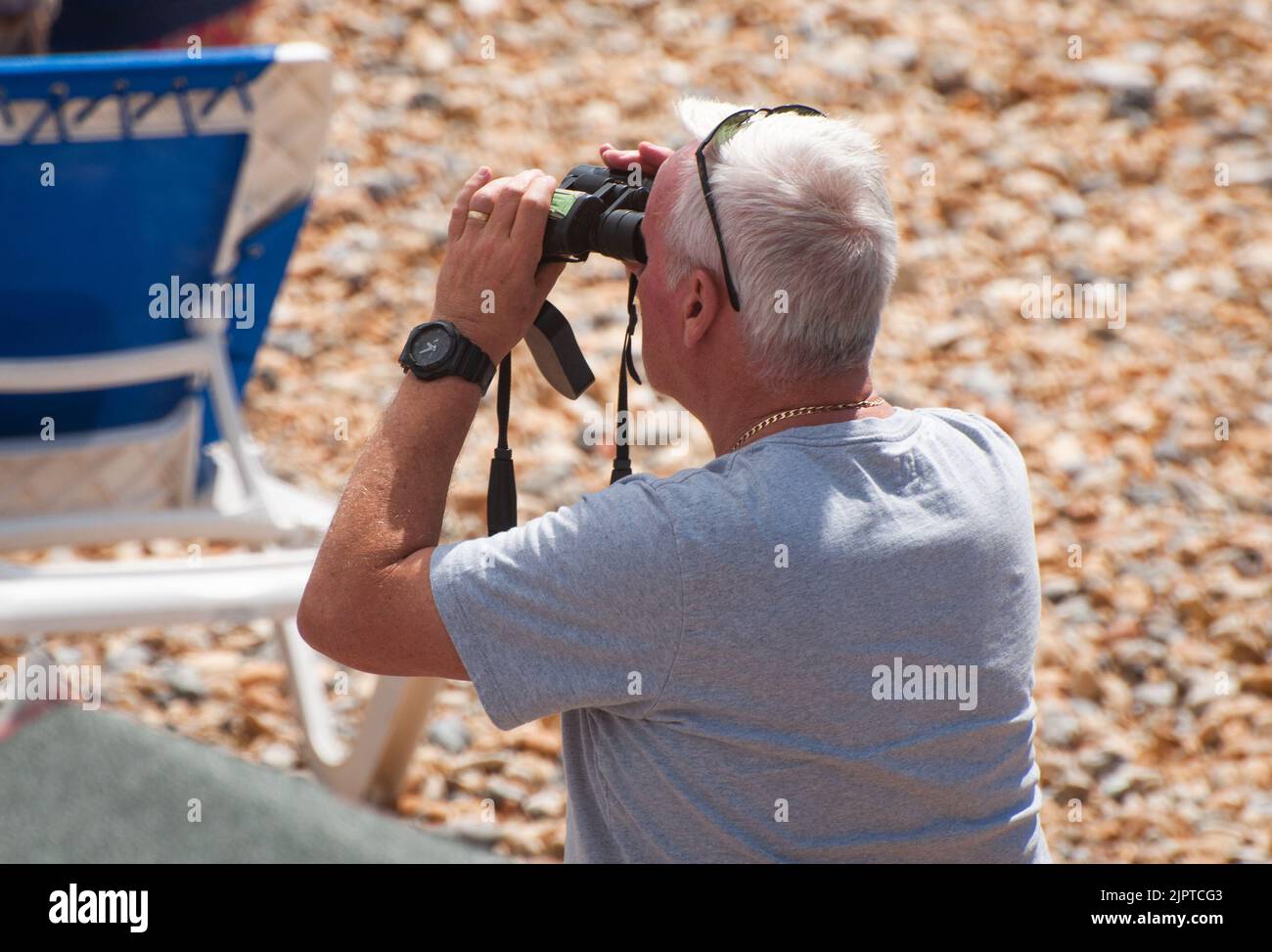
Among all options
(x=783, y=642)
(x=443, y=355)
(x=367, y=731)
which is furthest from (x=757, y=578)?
(x=367, y=731)

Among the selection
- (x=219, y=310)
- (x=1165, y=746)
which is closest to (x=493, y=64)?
(x=219, y=310)

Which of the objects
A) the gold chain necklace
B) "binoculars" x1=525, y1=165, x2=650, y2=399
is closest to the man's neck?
the gold chain necklace

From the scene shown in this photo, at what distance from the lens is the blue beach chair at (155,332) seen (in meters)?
2.59

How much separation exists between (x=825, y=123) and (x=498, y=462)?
0.58 metres

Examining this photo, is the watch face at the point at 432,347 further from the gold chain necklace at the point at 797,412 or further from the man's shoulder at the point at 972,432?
the man's shoulder at the point at 972,432

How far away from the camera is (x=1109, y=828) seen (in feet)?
10.1

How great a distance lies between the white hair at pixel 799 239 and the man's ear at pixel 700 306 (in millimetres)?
14

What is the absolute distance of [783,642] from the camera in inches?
60.5

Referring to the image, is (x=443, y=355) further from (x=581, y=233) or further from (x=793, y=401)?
(x=793, y=401)

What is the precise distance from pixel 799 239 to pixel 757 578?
349mm

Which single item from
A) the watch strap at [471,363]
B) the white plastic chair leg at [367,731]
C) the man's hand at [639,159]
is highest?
the man's hand at [639,159]

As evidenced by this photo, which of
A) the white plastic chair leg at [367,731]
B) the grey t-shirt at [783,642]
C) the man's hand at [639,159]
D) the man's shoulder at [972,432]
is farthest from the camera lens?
the white plastic chair leg at [367,731]

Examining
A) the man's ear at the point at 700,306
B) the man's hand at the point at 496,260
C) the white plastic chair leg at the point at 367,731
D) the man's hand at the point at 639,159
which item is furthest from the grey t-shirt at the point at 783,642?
the white plastic chair leg at the point at 367,731
